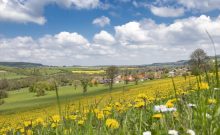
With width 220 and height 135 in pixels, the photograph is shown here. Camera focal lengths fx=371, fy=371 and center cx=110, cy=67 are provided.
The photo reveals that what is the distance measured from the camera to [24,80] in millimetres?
179000

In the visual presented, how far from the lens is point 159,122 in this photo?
3.19m

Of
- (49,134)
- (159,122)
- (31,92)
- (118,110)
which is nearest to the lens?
(159,122)

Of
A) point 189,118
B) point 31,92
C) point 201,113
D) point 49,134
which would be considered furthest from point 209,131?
point 31,92

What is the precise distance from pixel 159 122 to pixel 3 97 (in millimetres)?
142192

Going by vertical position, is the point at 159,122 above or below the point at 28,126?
above

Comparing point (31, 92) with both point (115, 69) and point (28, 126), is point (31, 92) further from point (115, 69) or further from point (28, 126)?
point (28, 126)

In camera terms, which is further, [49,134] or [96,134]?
[49,134]

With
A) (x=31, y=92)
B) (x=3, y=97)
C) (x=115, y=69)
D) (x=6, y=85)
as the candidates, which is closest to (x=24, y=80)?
(x=6, y=85)

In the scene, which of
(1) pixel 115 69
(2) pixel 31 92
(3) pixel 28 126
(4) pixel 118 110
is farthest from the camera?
(2) pixel 31 92

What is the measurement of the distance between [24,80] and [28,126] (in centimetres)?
17834

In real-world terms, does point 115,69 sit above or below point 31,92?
above

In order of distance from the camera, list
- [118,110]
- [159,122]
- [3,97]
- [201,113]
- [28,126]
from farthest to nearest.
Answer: [3,97], [118,110], [28,126], [159,122], [201,113]

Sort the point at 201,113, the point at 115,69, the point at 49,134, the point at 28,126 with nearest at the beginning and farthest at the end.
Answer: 1. the point at 201,113
2. the point at 49,134
3. the point at 28,126
4. the point at 115,69

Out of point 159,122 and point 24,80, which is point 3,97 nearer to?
point 24,80
